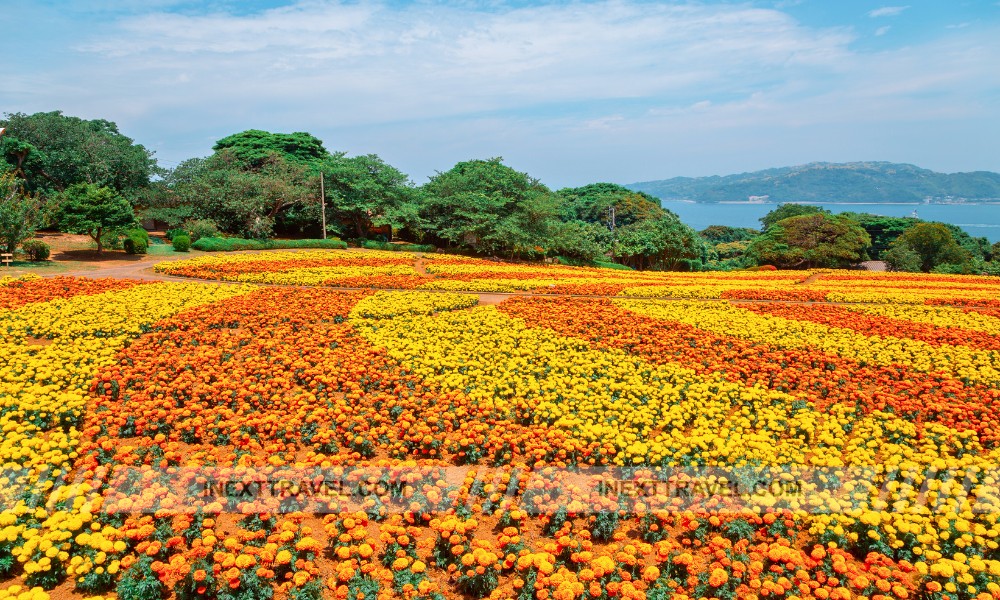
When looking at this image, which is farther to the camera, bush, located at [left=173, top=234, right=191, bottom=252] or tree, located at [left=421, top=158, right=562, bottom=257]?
tree, located at [left=421, top=158, right=562, bottom=257]

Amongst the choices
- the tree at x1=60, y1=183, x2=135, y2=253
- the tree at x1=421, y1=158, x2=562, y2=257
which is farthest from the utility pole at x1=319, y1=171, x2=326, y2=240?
the tree at x1=60, y1=183, x2=135, y2=253

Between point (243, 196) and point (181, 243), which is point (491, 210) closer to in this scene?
point (243, 196)

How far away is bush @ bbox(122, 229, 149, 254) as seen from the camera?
28031mm

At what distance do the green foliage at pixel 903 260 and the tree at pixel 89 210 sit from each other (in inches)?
1972

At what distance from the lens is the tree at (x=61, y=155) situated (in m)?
34.7

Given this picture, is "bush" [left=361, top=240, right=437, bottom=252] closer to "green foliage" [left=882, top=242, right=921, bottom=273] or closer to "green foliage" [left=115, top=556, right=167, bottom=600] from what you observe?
"green foliage" [left=115, top=556, right=167, bottom=600]

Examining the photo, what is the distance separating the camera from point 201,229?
33.4 meters

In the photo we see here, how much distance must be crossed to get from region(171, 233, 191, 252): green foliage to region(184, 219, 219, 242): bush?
96.6 inches

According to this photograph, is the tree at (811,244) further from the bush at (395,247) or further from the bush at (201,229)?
the bush at (201,229)

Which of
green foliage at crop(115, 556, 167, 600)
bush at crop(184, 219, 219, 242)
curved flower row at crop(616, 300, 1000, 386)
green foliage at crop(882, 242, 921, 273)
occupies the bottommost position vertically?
green foliage at crop(115, 556, 167, 600)

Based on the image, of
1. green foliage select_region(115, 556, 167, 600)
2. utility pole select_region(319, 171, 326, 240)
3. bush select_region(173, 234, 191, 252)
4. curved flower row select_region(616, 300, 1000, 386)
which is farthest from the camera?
utility pole select_region(319, 171, 326, 240)

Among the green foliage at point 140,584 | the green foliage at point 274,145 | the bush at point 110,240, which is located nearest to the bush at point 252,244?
the bush at point 110,240

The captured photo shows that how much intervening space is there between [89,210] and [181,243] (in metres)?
5.83

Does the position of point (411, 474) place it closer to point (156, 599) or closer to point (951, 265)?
point (156, 599)
